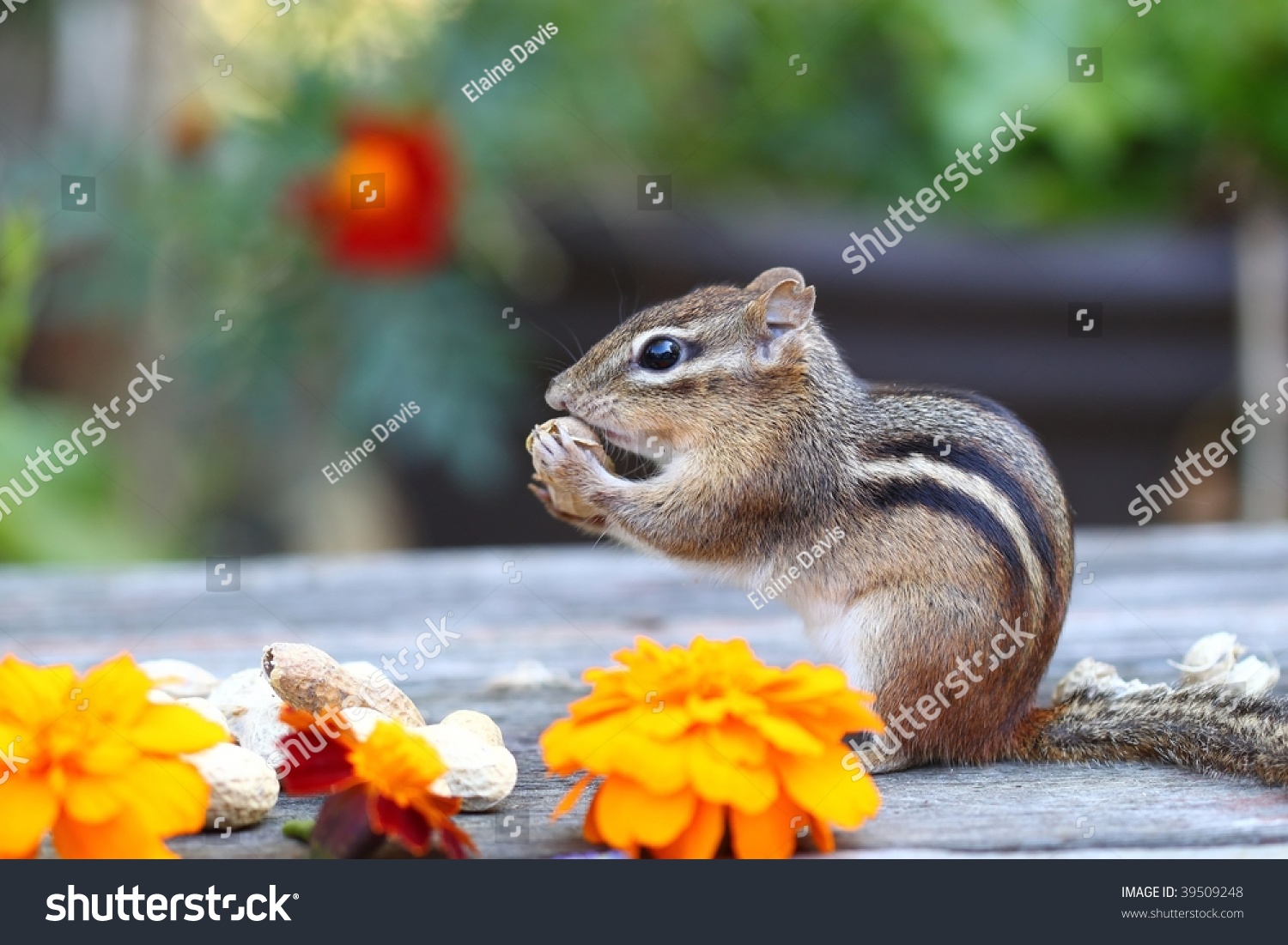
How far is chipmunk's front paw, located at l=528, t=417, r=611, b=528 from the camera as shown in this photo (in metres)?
1.92

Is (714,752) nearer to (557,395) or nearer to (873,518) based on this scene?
(873,518)

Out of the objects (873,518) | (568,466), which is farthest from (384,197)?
(873,518)

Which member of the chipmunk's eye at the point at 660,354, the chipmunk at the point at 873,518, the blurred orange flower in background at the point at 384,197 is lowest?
the chipmunk at the point at 873,518

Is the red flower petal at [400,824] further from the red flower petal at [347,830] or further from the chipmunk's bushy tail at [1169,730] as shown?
the chipmunk's bushy tail at [1169,730]

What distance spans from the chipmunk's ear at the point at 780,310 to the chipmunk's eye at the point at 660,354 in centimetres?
12

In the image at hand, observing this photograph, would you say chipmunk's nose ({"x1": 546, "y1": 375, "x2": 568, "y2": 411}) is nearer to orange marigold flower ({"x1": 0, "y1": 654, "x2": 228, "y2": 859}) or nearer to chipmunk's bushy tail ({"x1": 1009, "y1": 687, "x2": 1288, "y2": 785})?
chipmunk's bushy tail ({"x1": 1009, "y1": 687, "x2": 1288, "y2": 785})

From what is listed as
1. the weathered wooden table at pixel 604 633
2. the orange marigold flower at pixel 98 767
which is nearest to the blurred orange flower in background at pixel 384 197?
the weathered wooden table at pixel 604 633

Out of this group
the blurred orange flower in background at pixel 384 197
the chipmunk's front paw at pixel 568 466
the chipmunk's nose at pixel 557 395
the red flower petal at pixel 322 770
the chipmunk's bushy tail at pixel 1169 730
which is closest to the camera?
the red flower petal at pixel 322 770

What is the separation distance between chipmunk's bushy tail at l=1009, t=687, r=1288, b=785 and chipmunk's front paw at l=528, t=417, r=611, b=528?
0.67 metres

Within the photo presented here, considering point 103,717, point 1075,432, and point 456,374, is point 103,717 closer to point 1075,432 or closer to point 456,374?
point 456,374

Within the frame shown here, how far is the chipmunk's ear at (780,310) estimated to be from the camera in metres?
1.93

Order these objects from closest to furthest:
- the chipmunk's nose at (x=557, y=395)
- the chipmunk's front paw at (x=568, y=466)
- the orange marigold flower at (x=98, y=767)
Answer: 1. the orange marigold flower at (x=98, y=767)
2. the chipmunk's front paw at (x=568, y=466)
3. the chipmunk's nose at (x=557, y=395)

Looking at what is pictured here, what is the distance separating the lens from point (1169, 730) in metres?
1.58

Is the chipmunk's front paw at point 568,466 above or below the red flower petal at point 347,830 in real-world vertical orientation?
above
